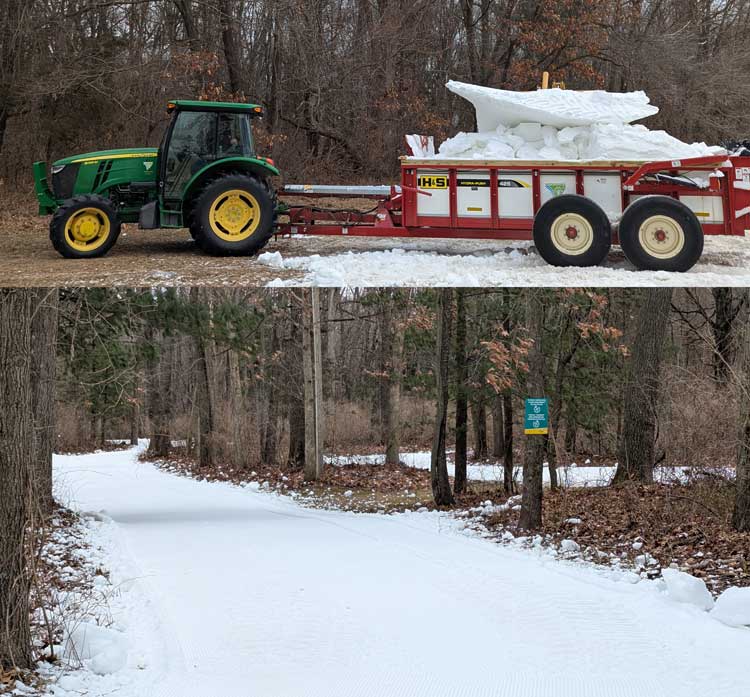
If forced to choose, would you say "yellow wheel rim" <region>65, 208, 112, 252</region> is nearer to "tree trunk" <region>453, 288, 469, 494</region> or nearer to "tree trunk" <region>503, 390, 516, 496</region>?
"tree trunk" <region>453, 288, 469, 494</region>

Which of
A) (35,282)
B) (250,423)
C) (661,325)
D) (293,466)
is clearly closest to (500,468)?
(293,466)

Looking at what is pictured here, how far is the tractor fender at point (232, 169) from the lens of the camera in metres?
10.7

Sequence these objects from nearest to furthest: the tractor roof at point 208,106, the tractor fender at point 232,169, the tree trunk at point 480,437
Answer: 1. the tractor fender at point 232,169
2. the tractor roof at point 208,106
3. the tree trunk at point 480,437

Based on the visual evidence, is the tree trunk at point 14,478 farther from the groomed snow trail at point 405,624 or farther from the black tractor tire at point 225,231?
the black tractor tire at point 225,231

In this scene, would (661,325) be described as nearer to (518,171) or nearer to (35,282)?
(518,171)

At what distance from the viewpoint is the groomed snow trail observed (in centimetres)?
748

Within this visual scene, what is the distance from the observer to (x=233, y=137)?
36.7 feet

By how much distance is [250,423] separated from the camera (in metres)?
26.8

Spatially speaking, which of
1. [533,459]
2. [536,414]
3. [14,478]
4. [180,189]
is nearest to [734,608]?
[536,414]

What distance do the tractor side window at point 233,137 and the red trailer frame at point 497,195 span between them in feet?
2.27

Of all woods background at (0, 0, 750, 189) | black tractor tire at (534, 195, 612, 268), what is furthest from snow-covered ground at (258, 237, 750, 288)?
woods background at (0, 0, 750, 189)

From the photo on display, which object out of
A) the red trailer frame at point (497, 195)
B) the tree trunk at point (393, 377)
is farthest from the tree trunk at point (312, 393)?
the red trailer frame at point (497, 195)

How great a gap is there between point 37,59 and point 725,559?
12088 millimetres

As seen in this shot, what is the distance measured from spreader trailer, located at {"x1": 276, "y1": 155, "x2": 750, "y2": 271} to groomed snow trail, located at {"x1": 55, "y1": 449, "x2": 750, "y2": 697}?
373 centimetres
